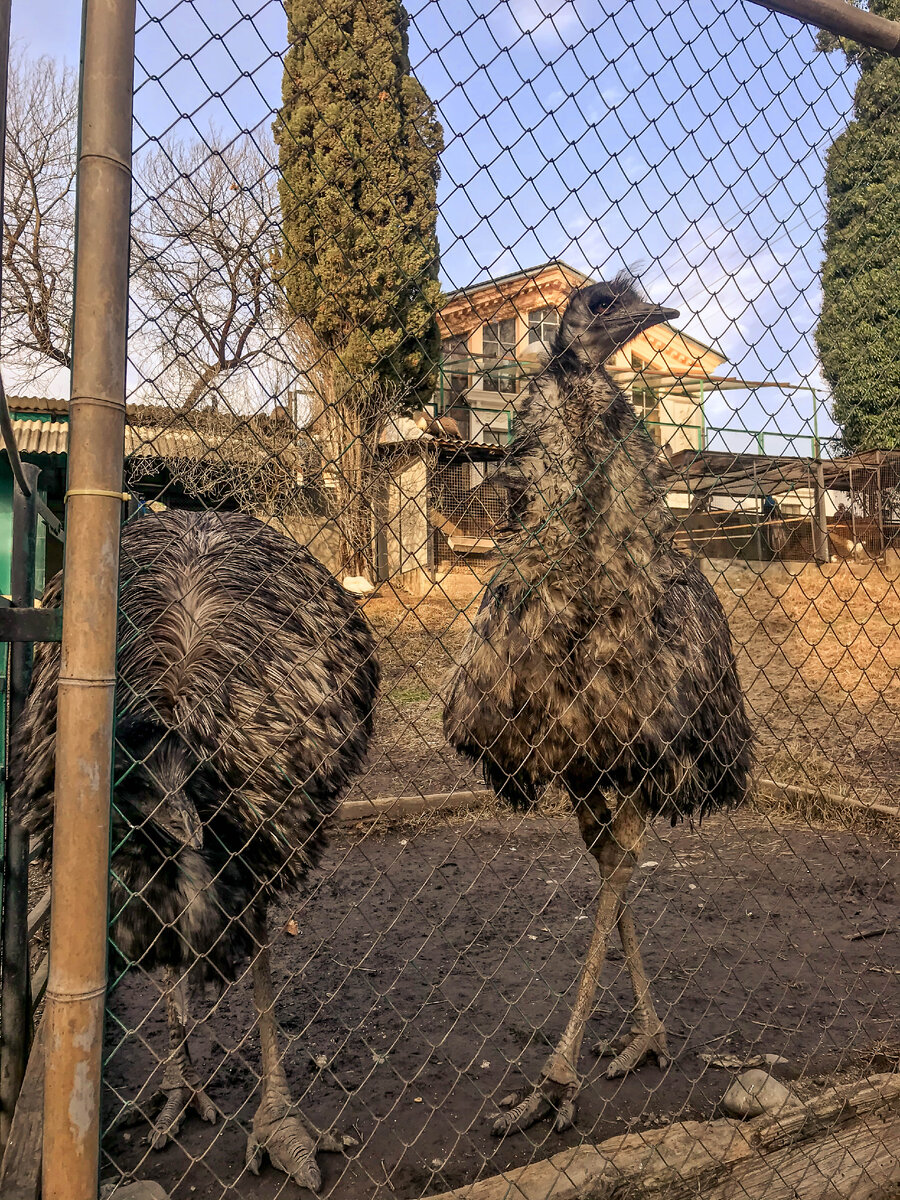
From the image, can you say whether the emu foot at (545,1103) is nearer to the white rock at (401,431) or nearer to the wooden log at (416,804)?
the white rock at (401,431)

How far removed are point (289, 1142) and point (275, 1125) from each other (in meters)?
0.07

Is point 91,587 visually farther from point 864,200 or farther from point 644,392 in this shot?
point 864,200

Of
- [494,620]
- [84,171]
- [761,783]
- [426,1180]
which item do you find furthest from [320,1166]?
[761,783]

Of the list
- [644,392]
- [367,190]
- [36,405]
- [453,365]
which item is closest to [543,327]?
[644,392]

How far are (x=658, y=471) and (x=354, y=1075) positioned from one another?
2159 mm

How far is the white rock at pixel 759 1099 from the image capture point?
93.5 inches

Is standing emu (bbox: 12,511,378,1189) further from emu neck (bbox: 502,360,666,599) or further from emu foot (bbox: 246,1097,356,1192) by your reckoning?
emu neck (bbox: 502,360,666,599)

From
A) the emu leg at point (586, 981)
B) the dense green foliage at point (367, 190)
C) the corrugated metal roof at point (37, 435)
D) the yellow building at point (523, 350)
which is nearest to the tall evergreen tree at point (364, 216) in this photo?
the dense green foliage at point (367, 190)

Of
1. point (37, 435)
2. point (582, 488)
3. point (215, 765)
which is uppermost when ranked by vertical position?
point (37, 435)

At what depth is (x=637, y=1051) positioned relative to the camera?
3.04 meters

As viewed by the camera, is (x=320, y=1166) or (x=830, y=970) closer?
(x=320, y=1166)

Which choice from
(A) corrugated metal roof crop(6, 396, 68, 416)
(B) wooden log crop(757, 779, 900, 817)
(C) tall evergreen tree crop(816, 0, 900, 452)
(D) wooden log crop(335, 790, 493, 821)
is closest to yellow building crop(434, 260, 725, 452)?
(C) tall evergreen tree crop(816, 0, 900, 452)

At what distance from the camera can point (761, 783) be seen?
625 centimetres

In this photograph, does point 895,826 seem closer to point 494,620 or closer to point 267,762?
point 494,620
